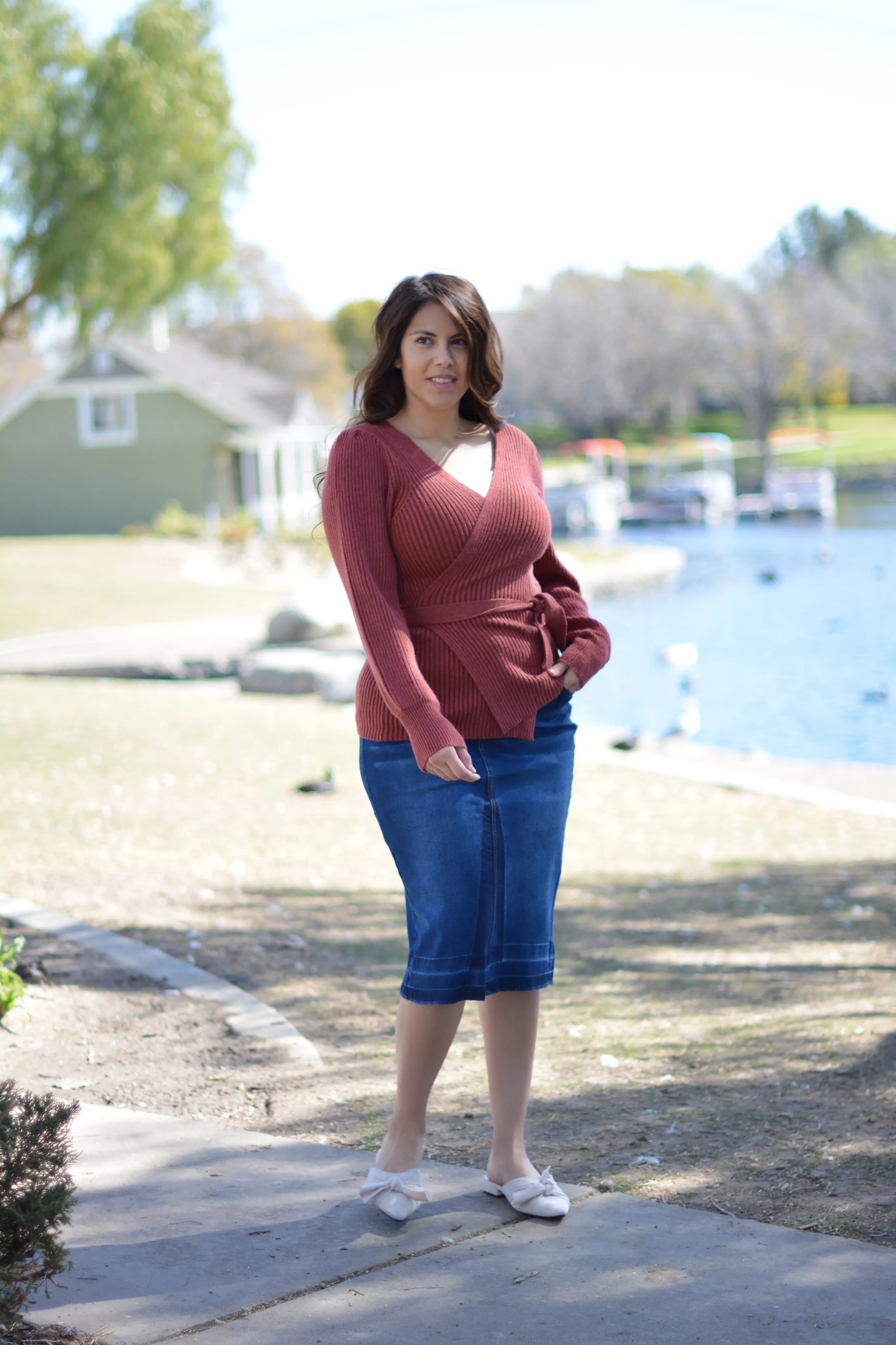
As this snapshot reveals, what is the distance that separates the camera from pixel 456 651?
2980 millimetres

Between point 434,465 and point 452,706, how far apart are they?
528mm

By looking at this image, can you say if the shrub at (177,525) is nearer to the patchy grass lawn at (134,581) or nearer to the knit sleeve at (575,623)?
the patchy grass lawn at (134,581)

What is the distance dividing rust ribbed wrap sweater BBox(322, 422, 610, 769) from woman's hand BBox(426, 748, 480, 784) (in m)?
0.06

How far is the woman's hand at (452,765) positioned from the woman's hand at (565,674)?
0.33 meters

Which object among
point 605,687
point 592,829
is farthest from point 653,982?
point 605,687

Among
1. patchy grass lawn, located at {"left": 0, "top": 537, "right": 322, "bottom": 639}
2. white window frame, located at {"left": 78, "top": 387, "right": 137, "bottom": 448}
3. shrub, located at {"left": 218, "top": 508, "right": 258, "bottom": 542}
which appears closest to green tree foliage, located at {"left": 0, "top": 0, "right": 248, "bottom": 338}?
patchy grass lawn, located at {"left": 0, "top": 537, "right": 322, "bottom": 639}

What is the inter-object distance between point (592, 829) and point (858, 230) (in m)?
114

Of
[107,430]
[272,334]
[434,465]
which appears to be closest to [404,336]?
[434,465]

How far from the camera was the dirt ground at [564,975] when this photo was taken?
3631mm

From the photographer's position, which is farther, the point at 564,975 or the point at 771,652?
the point at 771,652

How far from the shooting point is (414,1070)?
3.07m

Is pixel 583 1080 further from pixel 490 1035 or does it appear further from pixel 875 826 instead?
pixel 875 826

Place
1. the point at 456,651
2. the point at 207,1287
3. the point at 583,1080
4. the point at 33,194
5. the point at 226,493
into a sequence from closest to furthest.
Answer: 1. the point at 207,1287
2. the point at 456,651
3. the point at 583,1080
4. the point at 33,194
5. the point at 226,493

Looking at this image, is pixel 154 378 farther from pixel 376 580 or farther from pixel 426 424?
pixel 376 580
